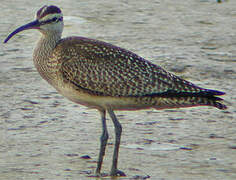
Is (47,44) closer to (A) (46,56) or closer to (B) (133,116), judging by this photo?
(A) (46,56)

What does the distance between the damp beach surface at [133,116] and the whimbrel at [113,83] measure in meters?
0.60

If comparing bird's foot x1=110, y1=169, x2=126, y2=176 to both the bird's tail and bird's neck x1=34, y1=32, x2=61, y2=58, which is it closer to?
the bird's tail

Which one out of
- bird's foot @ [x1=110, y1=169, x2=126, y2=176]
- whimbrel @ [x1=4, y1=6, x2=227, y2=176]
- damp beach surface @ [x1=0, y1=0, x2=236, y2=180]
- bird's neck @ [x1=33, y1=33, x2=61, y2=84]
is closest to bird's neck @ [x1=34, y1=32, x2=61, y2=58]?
bird's neck @ [x1=33, y1=33, x2=61, y2=84]

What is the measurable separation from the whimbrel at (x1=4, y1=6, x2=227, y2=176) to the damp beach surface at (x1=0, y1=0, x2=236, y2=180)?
1.96 feet

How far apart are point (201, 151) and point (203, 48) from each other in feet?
15.7

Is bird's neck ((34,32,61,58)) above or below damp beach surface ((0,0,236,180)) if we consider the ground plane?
above

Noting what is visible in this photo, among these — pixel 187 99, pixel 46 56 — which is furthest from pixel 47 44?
pixel 187 99

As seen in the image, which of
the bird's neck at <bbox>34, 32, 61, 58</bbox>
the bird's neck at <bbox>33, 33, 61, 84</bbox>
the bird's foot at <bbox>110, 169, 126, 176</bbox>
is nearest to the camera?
the bird's foot at <bbox>110, 169, 126, 176</bbox>

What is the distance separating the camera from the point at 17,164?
713cm

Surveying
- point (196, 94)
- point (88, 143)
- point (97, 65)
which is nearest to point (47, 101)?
point (88, 143)

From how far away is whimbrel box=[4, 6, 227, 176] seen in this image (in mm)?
7195

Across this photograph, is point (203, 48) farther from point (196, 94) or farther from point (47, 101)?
point (196, 94)

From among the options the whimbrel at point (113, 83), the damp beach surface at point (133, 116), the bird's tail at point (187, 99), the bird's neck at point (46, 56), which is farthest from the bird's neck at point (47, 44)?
the bird's tail at point (187, 99)

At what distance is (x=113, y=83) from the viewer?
724 cm
